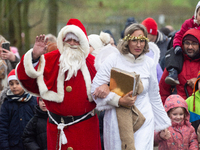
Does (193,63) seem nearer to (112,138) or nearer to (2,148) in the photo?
(112,138)

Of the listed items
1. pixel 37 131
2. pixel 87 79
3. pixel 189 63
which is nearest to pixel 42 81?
pixel 87 79

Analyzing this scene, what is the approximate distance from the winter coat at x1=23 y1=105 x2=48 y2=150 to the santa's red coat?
55 cm

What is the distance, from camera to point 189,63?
17.1 feet

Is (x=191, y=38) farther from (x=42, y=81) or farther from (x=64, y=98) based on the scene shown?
(x=42, y=81)

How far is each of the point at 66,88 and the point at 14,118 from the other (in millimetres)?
1442

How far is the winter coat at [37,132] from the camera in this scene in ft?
15.7

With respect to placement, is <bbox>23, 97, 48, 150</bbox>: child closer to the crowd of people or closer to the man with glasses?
the crowd of people

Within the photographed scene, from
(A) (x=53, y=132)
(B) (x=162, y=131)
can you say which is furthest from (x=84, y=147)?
(B) (x=162, y=131)

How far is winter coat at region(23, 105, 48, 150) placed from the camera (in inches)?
189

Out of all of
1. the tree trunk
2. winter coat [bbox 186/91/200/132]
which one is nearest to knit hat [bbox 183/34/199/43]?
winter coat [bbox 186/91/200/132]

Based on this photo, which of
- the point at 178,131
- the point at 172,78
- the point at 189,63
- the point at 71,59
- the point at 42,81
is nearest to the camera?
the point at 42,81

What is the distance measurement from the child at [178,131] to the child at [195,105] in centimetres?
18

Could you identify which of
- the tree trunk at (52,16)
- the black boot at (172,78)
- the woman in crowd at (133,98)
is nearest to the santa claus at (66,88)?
the woman in crowd at (133,98)

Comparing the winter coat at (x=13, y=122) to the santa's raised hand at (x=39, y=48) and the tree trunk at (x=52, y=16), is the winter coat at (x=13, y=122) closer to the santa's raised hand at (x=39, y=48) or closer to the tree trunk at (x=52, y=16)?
the santa's raised hand at (x=39, y=48)
